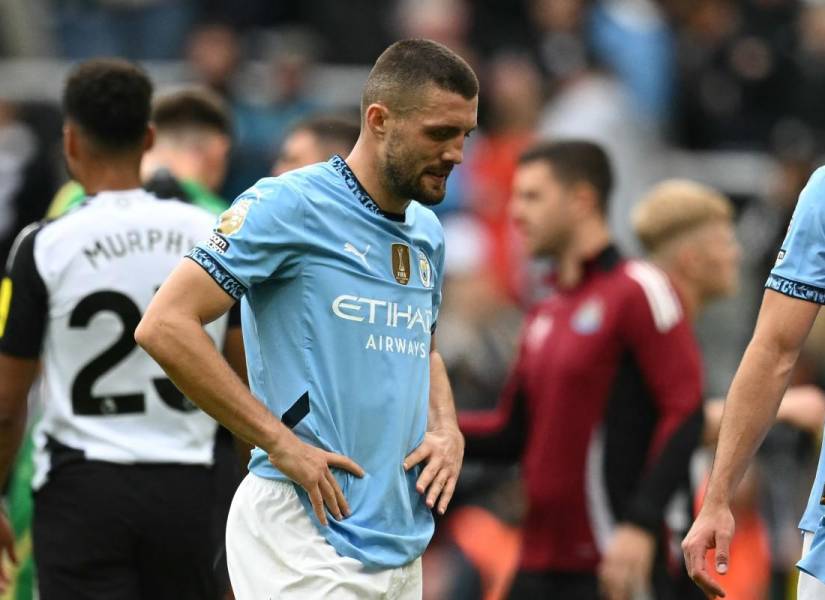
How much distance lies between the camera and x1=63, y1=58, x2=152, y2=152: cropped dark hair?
6445 mm

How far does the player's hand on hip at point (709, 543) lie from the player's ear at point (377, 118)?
1.43m

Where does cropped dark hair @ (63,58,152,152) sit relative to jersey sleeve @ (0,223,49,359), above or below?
above

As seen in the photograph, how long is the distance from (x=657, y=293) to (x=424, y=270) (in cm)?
224

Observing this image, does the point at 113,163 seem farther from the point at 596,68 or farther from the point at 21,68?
the point at 21,68

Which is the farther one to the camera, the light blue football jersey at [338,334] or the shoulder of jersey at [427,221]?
the shoulder of jersey at [427,221]

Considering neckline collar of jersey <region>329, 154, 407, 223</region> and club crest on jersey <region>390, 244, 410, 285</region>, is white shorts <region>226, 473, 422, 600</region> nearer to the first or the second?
club crest on jersey <region>390, 244, 410, 285</region>

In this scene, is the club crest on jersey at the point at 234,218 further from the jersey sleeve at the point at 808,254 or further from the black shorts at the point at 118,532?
the black shorts at the point at 118,532

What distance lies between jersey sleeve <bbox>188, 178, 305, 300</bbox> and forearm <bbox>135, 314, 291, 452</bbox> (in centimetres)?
18

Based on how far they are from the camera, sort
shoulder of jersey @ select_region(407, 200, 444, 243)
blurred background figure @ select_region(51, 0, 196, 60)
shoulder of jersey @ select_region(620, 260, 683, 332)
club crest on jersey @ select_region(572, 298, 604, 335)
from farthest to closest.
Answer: blurred background figure @ select_region(51, 0, 196, 60) → club crest on jersey @ select_region(572, 298, 604, 335) → shoulder of jersey @ select_region(620, 260, 683, 332) → shoulder of jersey @ select_region(407, 200, 444, 243)

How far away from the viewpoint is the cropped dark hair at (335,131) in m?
7.81

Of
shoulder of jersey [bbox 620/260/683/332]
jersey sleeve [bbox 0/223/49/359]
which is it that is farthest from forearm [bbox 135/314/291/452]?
shoulder of jersey [bbox 620/260/683/332]

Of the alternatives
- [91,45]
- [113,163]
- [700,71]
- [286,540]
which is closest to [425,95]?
[286,540]

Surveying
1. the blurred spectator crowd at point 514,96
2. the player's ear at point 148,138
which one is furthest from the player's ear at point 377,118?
the blurred spectator crowd at point 514,96

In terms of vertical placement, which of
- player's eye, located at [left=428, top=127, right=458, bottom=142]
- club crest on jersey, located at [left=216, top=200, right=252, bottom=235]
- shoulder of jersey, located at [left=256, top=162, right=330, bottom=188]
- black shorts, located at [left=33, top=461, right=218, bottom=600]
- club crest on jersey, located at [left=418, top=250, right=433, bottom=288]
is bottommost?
black shorts, located at [left=33, top=461, right=218, bottom=600]
